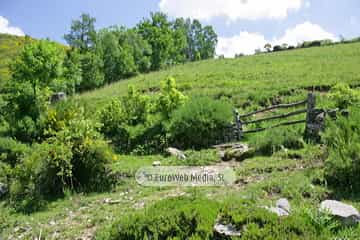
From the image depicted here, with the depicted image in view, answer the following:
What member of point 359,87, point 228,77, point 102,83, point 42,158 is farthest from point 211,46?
point 42,158

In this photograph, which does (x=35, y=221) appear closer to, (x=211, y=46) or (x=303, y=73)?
(x=303, y=73)

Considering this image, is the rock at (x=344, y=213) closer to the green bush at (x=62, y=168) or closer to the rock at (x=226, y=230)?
the rock at (x=226, y=230)

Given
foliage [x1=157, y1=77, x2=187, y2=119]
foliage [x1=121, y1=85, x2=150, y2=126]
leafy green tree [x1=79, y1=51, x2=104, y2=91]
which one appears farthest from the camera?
leafy green tree [x1=79, y1=51, x2=104, y2=91]

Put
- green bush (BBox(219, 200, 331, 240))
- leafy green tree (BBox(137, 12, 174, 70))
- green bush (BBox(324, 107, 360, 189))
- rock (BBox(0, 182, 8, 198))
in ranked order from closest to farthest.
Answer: green bush (BBox(219, 200, 331, 240))
green bush (BBox(324, 107, 360, 189))
rock (BBox(0, 182, 8, 198))
leafy green tree (BBox(137, 12, 174, 70))

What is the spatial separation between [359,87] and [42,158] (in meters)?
11.6

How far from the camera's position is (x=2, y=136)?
9.86 meters

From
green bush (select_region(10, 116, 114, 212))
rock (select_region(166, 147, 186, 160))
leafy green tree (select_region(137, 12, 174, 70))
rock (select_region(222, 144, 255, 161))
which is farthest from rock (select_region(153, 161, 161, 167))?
leafy green tree (select_region(137, 12, 174, 70))

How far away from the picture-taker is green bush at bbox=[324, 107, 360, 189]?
4.83 m

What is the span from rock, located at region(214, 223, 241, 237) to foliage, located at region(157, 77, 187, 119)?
21.8 feet

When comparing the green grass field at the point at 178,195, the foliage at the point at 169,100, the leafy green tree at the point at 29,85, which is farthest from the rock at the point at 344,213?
the leafy green tree at the point at 29,85

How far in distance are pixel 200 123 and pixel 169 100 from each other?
1.59m

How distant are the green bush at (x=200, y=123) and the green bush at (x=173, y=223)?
516cm

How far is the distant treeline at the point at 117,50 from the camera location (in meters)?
25.0

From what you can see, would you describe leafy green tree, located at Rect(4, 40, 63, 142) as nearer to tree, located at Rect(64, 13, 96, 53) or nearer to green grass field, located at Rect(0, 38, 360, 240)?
green grass field, located at Rect(0, 38, 360, 240)
